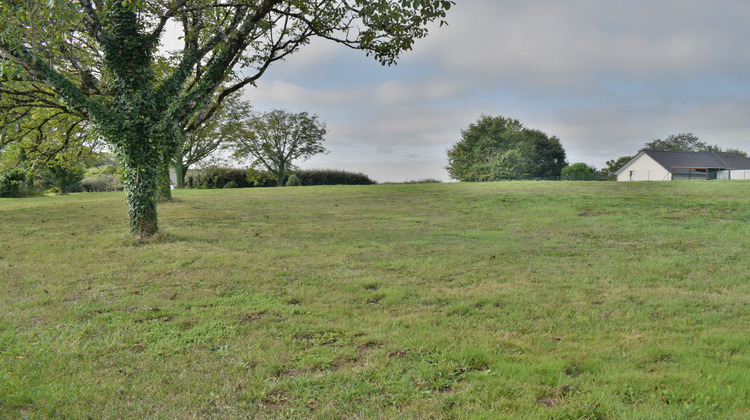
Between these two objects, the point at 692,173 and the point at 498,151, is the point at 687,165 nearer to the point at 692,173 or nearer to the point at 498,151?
the point at 692,173

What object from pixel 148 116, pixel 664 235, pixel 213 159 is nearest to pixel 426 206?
pixel 664 235

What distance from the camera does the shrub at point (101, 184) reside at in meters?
42.0

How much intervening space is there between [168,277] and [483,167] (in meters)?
59.4

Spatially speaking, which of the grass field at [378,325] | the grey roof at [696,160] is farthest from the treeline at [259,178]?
the grey roof at [696,160]

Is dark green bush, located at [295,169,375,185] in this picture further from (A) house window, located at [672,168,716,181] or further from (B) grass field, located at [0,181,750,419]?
(A) house window, located at [672,168,716,181]

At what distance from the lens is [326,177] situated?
47531 millimetres

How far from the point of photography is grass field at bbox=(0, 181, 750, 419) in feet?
11.2

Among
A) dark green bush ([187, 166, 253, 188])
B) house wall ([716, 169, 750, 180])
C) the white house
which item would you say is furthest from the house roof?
dark green bush ([187, 166, 253, 188])

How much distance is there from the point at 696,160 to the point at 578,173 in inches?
611

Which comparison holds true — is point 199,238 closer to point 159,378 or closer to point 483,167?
point 159,378

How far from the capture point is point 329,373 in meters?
3.80

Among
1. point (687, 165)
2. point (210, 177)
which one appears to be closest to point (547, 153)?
point (687, 165)

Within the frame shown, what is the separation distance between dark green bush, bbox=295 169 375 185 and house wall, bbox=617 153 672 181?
38208mm

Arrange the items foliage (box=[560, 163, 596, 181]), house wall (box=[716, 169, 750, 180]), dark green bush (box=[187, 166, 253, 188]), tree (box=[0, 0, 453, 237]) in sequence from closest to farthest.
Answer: tree (box=[0, 0, 453, 237])
dark green bush (box=[187, 166, 253, 188])
house wall (box=[716, 169, 750, 180])
foliage (box=[560, 163, 596, 181])
